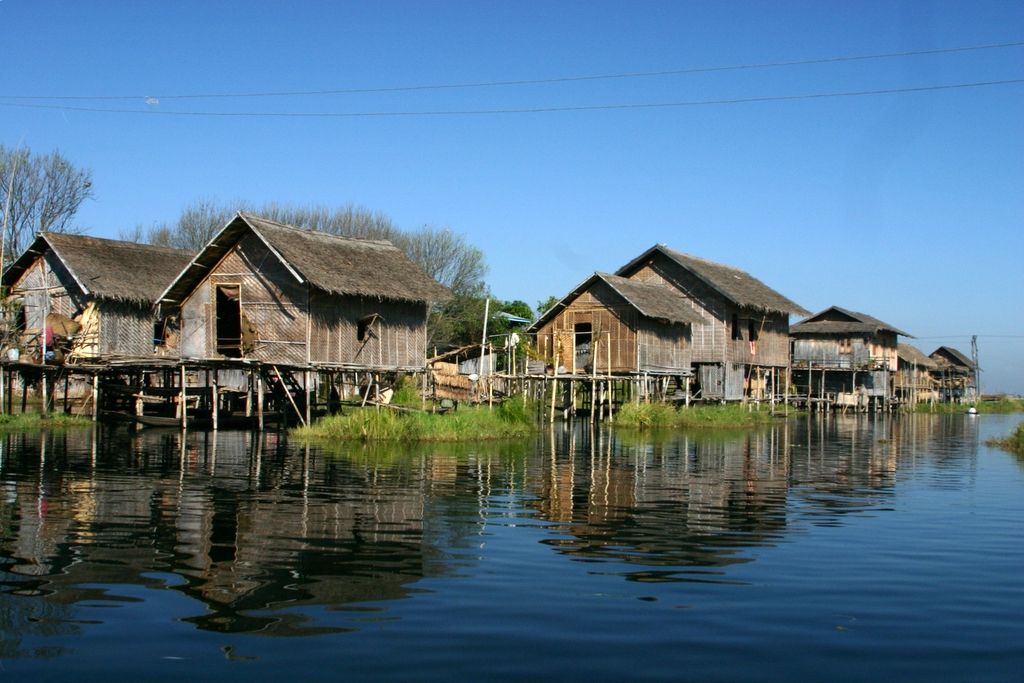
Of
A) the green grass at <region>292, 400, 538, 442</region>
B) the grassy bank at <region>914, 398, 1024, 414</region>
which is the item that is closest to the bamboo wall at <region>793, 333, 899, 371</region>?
the grassy bank at <region>914, 398, 1024, 414</region>

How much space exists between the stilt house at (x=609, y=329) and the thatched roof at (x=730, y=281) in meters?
3.25

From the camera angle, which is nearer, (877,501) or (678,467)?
(877,501)

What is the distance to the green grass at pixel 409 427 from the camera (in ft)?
85.4

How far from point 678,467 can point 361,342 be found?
13.2 metres

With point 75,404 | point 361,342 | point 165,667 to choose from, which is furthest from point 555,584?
point 75,404

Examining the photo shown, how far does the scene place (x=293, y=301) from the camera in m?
29.7

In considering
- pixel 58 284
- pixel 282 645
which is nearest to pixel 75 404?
pixel 58 284

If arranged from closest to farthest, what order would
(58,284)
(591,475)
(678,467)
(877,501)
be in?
(877,501) < (591,475) < (678,467) < (58,284)

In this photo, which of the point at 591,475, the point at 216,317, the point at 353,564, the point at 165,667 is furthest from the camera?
the point at 216,317

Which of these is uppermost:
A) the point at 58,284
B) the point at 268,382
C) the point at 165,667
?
the point at 58,284

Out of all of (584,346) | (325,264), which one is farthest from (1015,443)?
(325,264)

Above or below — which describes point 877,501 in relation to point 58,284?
below

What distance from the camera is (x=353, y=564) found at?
1040 centimetres

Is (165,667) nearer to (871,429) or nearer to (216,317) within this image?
(216,317)
